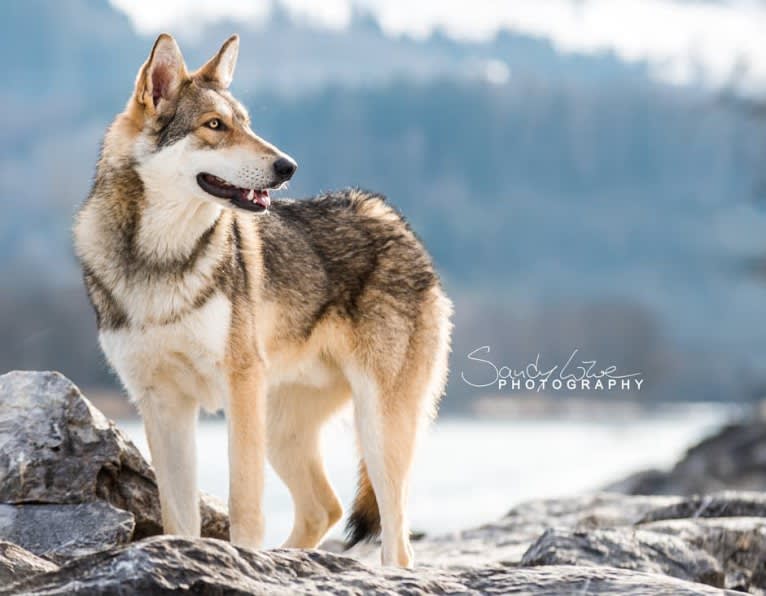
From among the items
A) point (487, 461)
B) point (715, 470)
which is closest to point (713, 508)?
point (715, 470)

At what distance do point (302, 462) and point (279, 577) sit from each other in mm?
3972

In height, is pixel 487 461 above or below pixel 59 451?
below

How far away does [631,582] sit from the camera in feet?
12.8

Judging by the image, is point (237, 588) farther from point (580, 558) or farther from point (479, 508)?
point (479, 508)

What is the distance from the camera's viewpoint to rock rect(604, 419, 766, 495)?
18.9 m

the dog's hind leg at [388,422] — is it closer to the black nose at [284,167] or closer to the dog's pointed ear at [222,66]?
the black nose at [284,167]

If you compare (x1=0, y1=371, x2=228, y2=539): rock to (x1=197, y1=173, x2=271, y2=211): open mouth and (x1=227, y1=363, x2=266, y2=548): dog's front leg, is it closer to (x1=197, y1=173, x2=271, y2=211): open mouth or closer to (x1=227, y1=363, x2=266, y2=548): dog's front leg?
(x1=227, y1=363, x2=266, y2=548): dog's front leg

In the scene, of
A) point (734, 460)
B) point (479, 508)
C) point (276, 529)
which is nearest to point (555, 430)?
point (479, 508)

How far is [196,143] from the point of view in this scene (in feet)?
20.0

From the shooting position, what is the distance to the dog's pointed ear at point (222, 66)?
643 centimetres

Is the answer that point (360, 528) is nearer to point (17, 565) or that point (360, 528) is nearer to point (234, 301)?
point (234, 301)

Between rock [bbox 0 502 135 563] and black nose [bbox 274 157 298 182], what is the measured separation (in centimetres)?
184
